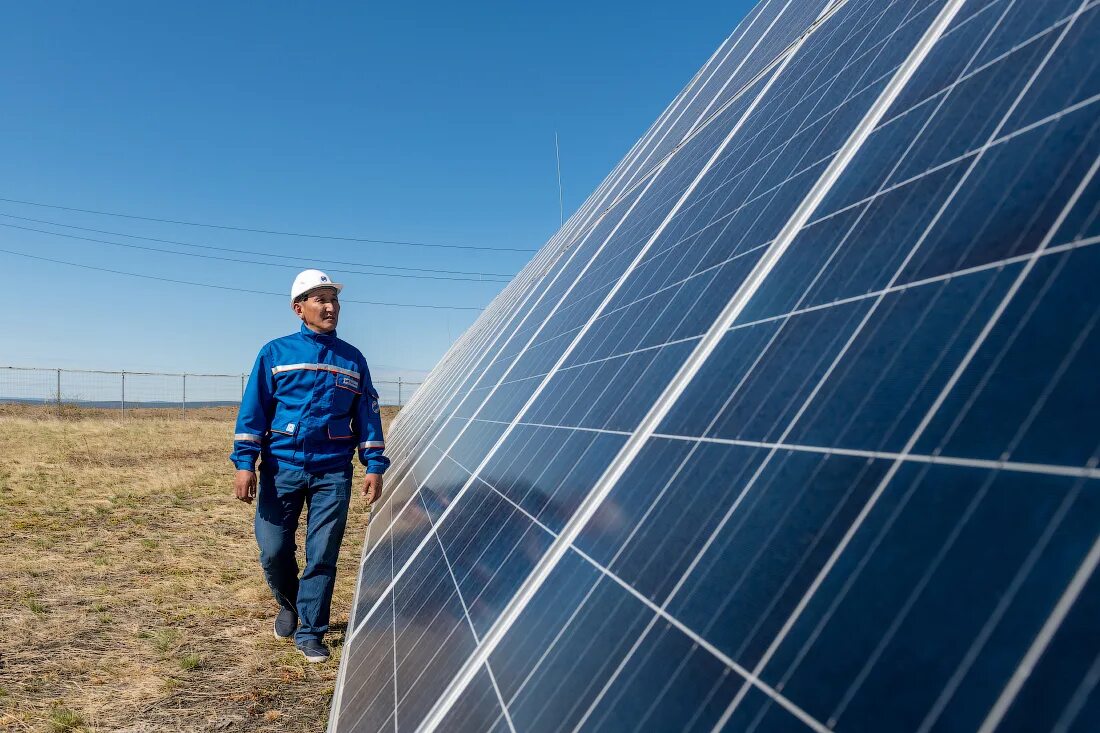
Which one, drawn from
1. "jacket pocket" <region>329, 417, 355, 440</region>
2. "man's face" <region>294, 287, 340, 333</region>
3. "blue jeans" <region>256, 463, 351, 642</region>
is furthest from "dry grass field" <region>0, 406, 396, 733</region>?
"man's face" <region>294, 287, 340, 333</region>

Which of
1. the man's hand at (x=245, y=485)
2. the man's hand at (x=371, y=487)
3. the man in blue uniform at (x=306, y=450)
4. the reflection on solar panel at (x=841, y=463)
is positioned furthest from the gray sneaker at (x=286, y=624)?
the reflection on solar panel at (x=841, y=463)

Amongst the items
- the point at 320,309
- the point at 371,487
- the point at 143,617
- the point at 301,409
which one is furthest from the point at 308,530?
the point at 143,617

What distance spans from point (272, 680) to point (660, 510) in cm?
454

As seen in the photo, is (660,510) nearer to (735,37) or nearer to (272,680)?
(272,680)

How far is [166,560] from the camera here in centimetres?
964

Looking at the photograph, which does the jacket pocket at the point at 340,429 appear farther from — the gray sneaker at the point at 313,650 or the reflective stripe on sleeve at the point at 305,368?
the gray sneaker at the point at 313,650

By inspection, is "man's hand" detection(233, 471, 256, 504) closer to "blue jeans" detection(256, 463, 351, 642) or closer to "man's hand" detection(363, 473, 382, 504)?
"blue jeans" detection(256, 463, 351, 642)

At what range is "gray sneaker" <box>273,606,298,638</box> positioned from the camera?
6.43 m

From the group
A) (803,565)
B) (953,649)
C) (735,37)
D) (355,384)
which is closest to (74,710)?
(355,384)

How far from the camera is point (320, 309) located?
20.6 feet

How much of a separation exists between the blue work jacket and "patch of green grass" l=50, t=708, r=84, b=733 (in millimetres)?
1980

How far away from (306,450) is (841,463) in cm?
517

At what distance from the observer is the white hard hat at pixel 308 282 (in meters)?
6.24

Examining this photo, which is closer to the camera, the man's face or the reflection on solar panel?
the reflection on solar panel
